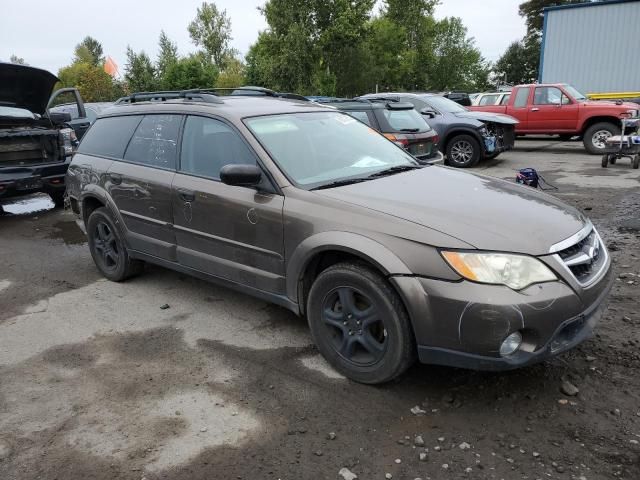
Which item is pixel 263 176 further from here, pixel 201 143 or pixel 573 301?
pixel 573 301

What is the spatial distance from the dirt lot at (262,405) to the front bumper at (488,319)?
379 millimetres

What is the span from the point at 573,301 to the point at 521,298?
320mm

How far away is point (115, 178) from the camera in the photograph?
15.7 feet

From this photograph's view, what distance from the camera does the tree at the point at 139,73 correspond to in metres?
35.9

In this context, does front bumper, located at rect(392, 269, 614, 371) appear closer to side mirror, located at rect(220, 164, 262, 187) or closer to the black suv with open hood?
side mirror, located at rect(220, 164, 262, 187)

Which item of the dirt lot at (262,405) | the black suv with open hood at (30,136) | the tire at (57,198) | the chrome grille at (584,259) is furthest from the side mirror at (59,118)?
the chrome grille at (584,259)

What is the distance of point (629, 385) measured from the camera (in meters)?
3.11

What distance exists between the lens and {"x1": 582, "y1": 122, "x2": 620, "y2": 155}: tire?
515 inches

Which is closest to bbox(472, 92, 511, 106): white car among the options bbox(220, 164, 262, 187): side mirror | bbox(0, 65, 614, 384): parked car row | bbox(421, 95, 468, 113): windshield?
bbox(421, 95, 468, 113): windshield

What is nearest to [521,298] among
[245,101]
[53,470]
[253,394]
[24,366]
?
[253,394]

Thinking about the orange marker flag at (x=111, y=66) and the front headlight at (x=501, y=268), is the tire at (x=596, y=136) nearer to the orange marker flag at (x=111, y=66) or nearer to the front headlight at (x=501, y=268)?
the front headlight at (x=501, y=268)

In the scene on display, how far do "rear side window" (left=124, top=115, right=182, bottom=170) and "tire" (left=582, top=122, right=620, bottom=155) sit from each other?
11947mm

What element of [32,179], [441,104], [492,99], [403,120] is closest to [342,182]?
[403,120]

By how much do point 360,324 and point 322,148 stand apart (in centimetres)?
145
